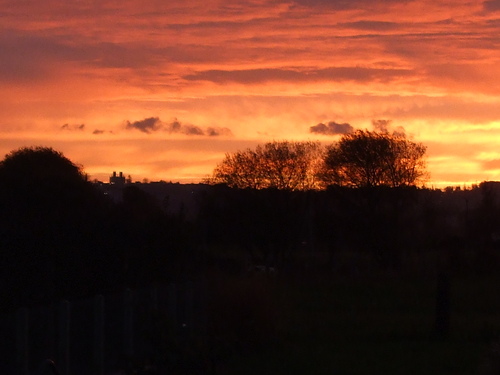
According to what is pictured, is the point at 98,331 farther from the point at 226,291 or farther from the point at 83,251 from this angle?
the point at 83,251

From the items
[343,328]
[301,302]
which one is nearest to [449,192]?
[301,302]

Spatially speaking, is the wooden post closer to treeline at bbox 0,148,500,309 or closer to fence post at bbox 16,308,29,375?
treeline at bbox 0,148,500,309

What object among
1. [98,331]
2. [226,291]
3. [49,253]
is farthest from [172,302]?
[49,253]

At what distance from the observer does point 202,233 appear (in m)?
44.5

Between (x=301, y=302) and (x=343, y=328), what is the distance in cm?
885

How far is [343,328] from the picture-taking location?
26500mm

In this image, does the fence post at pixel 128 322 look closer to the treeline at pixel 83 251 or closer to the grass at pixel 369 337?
the grass at pixel 369 337

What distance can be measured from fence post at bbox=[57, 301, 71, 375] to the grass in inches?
142

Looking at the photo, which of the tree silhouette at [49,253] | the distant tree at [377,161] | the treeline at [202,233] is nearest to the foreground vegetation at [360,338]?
the treeline at [202,233]

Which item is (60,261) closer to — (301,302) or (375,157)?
(301,302)

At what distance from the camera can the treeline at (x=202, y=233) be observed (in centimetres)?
2356

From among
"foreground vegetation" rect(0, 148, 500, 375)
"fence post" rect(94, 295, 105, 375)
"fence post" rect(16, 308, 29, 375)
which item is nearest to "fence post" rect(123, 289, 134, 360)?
"fence post" rect(94, 295, 105, 375)

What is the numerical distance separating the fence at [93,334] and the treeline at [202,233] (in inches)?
189

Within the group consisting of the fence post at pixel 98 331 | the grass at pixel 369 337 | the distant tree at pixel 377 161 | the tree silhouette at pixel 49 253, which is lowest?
the grass at pixel 369 337
